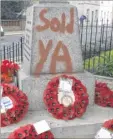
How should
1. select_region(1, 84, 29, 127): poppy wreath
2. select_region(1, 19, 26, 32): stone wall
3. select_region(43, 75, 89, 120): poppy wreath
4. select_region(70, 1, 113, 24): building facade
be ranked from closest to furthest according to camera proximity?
select_region(1, 84, 29, 127): poppy wreath → select_region(43, 75, 89, 120): poppy wreath → select_region(70, 1, 113, 24): building facade → select_region(1, 19, 26, 32): stone wall

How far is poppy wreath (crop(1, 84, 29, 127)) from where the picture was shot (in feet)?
11.7

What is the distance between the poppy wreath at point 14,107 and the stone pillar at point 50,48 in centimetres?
25

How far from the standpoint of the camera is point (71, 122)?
3.73 m

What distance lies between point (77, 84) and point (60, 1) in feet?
3.54

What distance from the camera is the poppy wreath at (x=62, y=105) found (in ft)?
12.2

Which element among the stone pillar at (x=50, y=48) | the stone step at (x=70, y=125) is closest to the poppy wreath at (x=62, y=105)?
the stone step at (x=70, y=125)

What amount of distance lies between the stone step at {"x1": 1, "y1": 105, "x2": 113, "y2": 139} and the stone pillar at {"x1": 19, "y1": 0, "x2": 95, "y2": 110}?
0.84 feet

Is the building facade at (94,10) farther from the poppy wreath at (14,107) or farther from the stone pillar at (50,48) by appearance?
the poppy wreath at (14,107)

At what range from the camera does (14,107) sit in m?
3.58

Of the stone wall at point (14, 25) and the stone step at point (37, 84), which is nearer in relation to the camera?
the stone step at point (37, 84)

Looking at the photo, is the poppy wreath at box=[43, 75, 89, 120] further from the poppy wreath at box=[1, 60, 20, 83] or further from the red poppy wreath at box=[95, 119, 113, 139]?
the poppy wreath at box=[1, 60, 20, 83]

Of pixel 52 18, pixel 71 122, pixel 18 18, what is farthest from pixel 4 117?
pixel 18 18

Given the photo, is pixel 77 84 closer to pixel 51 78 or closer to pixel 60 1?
pixel 51 78

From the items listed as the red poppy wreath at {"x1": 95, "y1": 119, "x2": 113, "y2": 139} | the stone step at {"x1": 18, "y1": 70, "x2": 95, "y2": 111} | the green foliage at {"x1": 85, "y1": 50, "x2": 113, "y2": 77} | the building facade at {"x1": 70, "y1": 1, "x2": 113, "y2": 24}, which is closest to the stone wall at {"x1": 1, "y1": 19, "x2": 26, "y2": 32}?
the building facade at {"x1": 70, "y1": 1, "x2": 113, "y2": 24}
